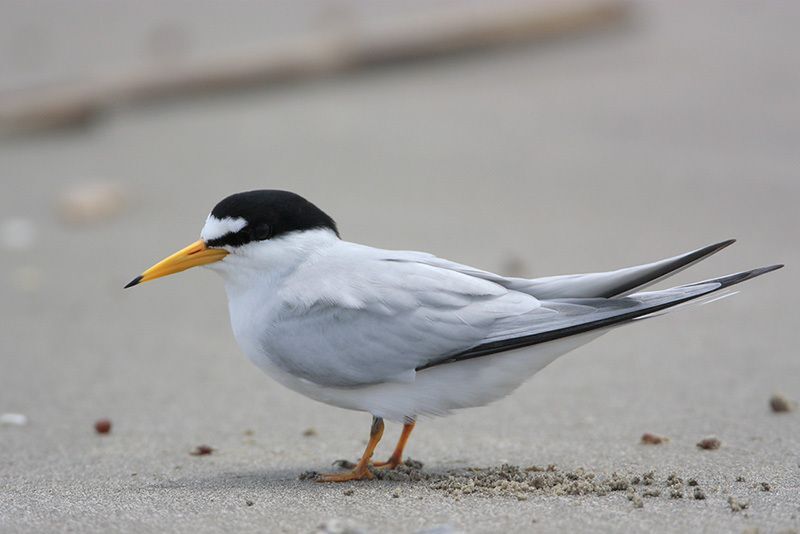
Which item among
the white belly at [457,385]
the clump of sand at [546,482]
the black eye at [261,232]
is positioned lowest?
the clump of sand at [546,482]

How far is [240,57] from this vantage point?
375 inches

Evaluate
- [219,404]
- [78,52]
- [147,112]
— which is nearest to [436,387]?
[219,404]

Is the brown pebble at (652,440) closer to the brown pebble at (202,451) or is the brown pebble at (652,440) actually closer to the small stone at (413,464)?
the small stone at (413,464)

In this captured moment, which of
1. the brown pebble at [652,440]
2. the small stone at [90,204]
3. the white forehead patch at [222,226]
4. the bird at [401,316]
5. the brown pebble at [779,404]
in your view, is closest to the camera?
the bird at [401,316]

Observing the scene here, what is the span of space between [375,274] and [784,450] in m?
1.66

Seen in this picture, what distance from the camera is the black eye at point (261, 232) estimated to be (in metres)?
3.91

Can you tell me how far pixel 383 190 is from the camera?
7867 mm

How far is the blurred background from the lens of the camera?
177 inches

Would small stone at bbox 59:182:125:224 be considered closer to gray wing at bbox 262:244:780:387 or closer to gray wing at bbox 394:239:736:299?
gray wing at bbox 262:244:780:387

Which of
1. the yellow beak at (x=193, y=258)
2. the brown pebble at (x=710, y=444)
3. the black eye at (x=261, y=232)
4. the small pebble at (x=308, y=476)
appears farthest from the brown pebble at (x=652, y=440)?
the yellow beak at (x=193, y=258)

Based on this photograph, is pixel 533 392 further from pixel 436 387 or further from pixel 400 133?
pixel 400 133

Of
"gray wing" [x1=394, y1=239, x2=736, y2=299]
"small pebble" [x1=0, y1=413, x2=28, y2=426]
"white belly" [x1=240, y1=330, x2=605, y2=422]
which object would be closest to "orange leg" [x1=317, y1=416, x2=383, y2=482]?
"white belly" [x1=240, y1=330, x2=605, y2=422]

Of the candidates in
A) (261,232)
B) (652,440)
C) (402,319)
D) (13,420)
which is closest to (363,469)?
(402,319)

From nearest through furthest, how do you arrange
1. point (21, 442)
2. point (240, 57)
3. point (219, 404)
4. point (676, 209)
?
point (21, 442) → point (219, 404) → point (676, 209) → point (240, 57)
